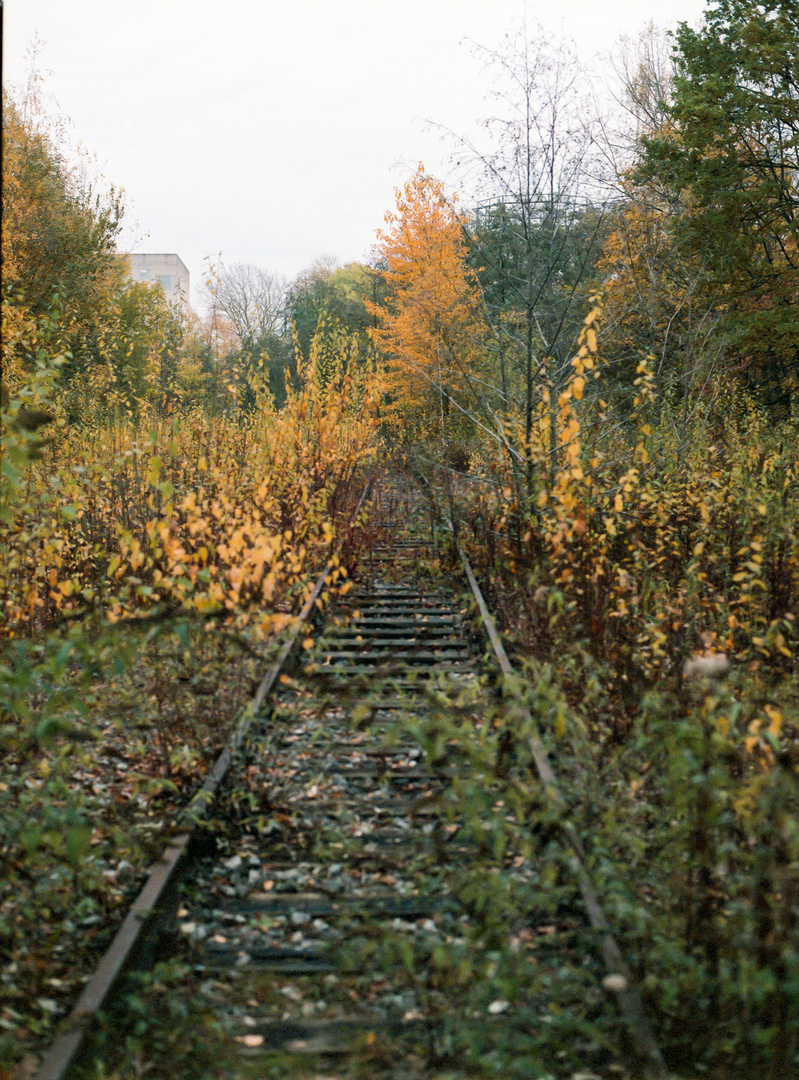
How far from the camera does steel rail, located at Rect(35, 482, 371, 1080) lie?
7.37 feet

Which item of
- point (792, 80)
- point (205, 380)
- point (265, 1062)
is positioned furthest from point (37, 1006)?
point (205, 380)

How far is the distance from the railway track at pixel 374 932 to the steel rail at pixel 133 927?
1 cm

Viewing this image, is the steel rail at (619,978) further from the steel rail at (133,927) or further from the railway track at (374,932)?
the steel rail at (133,927)

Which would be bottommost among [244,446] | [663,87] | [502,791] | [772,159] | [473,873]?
[473,873]

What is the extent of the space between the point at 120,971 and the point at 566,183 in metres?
6.91

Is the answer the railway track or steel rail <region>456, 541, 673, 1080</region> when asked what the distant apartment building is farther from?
steel rail <region>456, 541, 673, 1080</region>

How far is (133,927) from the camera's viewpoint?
2781 millimetres

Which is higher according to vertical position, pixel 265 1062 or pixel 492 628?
pixel 492 628

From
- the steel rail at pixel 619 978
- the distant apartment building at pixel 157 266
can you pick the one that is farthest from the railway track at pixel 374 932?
the distant apartment building at pixel 157 266

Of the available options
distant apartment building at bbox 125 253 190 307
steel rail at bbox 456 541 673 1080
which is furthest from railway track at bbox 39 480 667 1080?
distant apartment building at bbox 125 253 190 307

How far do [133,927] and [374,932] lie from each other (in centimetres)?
77

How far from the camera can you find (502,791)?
2.89 metres

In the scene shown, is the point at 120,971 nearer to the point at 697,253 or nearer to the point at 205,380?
the point at 697,253

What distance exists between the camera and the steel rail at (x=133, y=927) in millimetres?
2246
